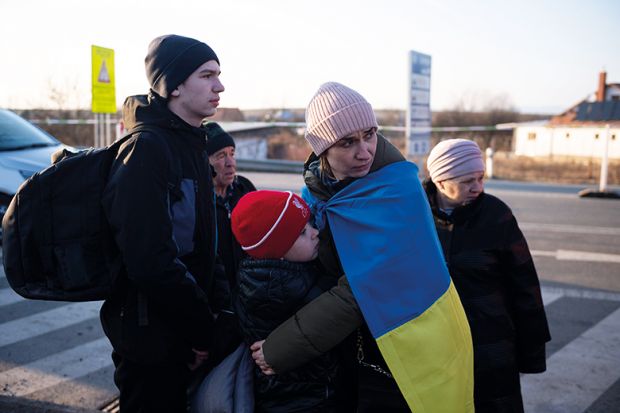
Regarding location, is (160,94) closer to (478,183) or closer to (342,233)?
(342,233)

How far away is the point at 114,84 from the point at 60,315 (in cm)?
860

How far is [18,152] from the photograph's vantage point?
27.7 ft

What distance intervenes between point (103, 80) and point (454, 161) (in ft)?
39.2

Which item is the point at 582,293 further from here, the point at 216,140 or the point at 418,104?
the point at 418,104

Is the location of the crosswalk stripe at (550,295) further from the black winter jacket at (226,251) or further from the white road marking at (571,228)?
the white road marking at (571,228)

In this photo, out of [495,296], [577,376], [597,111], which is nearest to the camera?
[495,296]

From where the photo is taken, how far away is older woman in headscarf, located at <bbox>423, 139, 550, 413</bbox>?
262 centimetres

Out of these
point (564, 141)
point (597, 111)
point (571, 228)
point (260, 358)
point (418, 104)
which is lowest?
point (571, 228)

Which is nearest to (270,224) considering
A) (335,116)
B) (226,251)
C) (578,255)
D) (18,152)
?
(335,116)

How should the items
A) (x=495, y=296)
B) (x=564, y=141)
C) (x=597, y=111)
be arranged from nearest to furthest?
1. (x=495, y=296)
2. (x=597, y=111)
3. (x=564, y=141)

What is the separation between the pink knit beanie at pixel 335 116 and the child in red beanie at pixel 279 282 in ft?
0.92

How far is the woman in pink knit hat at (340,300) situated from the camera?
76.1 inches

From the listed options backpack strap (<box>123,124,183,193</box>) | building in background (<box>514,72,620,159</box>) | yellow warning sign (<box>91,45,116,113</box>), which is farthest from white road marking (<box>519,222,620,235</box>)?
building in background (<box>514,72,620,159</box>)

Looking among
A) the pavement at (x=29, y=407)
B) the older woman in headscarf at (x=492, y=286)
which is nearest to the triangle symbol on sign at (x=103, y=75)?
the pavement at (x=29, y=407)
